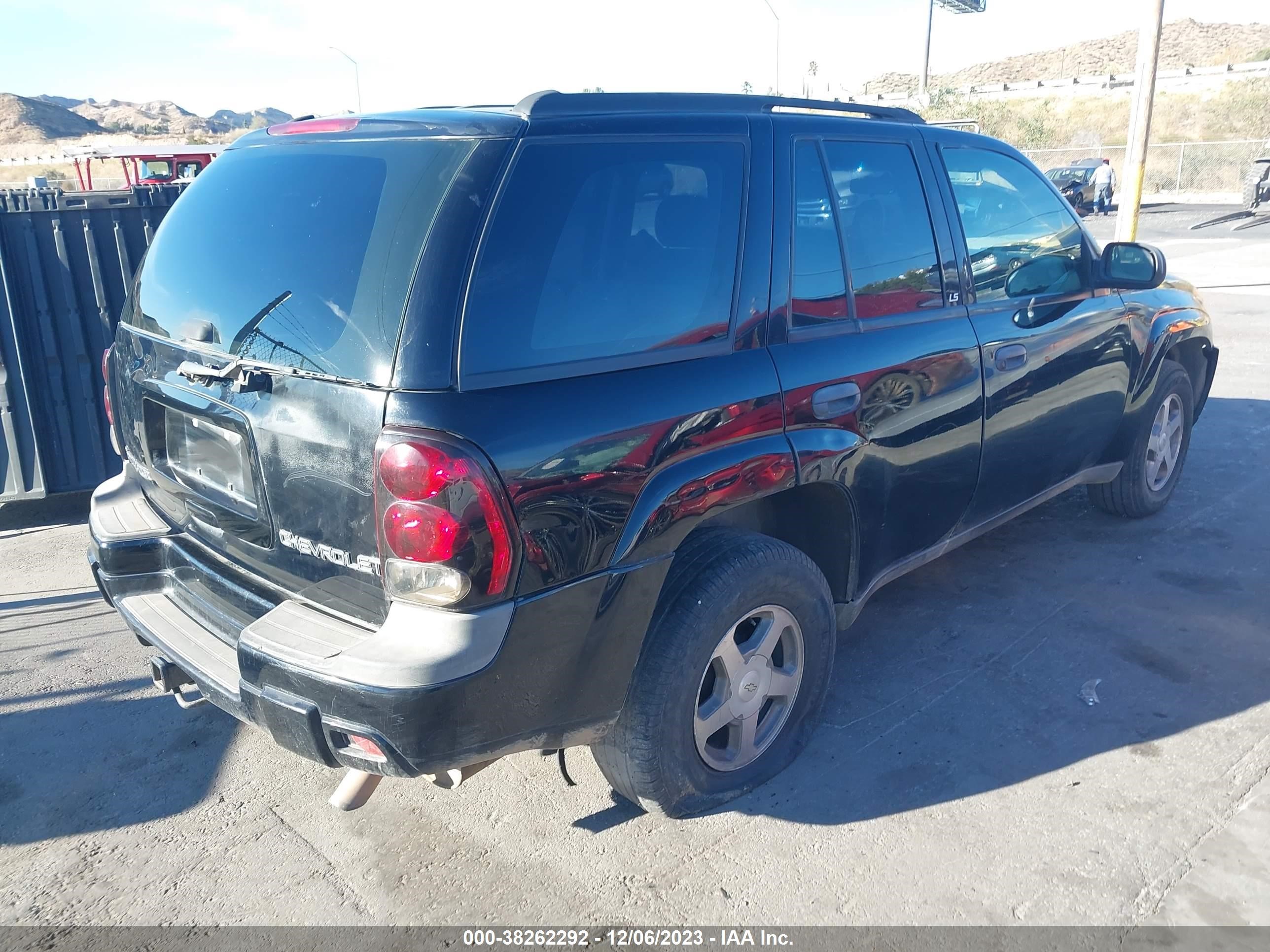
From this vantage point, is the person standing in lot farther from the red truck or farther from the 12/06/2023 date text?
the 12/06/2023 date text

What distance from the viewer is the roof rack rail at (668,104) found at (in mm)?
2562

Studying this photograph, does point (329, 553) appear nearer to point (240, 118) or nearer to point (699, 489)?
point (699, 489)

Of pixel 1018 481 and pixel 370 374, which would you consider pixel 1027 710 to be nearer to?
pixel 1018 481

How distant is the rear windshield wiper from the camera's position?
7.80 feet

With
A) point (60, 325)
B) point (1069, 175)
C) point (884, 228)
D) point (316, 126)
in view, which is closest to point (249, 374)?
point (316, 126)

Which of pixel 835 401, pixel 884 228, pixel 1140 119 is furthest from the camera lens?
pixel 1140 119

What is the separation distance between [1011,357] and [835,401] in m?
1.13

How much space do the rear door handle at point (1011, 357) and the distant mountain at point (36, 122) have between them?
88908 mm

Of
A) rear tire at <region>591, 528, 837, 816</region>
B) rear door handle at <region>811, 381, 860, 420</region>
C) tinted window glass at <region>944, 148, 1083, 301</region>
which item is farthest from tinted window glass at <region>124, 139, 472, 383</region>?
tinted window glass at <region>944, 148, 1083, 301</region>

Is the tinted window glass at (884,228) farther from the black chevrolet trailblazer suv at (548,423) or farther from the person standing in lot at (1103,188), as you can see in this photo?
the person standing in lot at (1103,188)

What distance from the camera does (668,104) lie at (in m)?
2.85

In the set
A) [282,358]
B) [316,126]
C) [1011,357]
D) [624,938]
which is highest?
[316,126]

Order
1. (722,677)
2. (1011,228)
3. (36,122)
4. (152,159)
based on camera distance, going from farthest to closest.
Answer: (36,122) < (152,159) < (1011,228) < (722,677)

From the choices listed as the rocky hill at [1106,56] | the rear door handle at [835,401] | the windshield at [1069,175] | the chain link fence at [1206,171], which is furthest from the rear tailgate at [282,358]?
the rocky hill at [1106,56]
